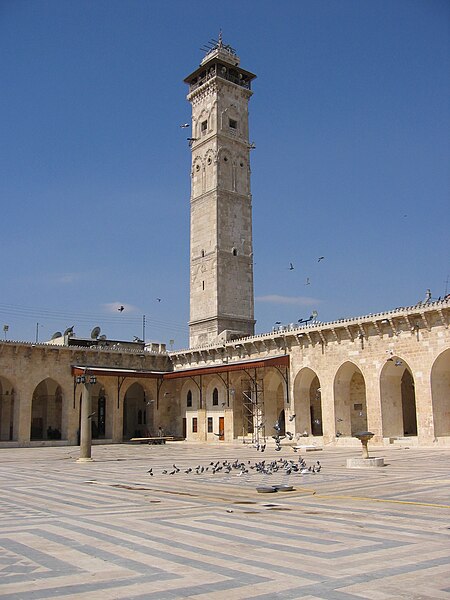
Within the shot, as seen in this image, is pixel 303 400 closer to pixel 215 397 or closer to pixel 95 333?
pixel 215 397

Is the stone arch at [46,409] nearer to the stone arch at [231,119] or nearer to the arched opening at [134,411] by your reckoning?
the arched opening at [134,411]

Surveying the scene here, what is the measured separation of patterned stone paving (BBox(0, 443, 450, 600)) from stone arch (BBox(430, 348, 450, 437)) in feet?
42.1

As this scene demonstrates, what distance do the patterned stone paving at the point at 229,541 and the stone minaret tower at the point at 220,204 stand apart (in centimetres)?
2653

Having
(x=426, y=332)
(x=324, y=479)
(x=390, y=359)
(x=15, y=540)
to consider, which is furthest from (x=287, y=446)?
(x=15, y=540)

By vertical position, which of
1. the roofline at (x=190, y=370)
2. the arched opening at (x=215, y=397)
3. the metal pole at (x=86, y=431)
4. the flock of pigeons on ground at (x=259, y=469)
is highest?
the roofline at (x=190, y=370)

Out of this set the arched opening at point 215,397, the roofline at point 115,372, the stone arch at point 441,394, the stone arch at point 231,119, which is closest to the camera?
the stone arch at point 441,394

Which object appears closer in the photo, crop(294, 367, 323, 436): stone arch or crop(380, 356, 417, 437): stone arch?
crop(380, 356, 417, 437): stone arch

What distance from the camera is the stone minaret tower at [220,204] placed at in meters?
39.2

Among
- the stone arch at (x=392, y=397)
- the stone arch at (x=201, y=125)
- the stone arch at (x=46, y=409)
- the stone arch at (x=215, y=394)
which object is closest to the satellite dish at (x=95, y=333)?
the stone arch at (x=46, y=409)

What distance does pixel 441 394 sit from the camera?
995 inches

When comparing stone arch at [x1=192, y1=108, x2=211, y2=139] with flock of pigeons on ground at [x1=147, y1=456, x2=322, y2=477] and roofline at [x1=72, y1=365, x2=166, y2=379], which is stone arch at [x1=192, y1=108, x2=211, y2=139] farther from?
flock of pigeons on ground at [x1=147, y1=456, x2=322, y2=477]

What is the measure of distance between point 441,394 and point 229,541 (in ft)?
68.1

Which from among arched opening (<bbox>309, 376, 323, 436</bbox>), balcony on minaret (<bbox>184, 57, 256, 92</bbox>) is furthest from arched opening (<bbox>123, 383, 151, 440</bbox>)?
balcony on minaret (<bbox>184, 57, 256, 92</bbox>)

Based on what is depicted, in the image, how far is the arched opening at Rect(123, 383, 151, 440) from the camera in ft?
141
